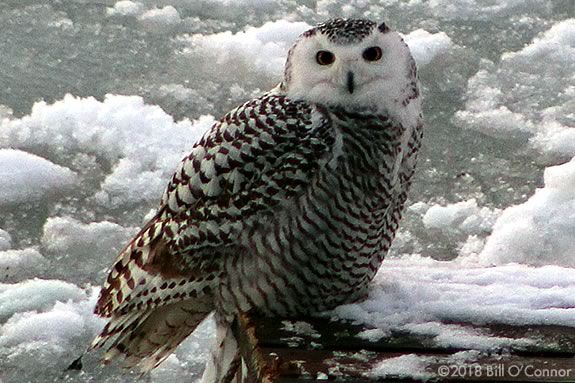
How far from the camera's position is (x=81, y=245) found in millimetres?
4848

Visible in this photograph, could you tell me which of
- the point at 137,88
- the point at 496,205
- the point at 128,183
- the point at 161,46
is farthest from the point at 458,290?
the point at 161,46

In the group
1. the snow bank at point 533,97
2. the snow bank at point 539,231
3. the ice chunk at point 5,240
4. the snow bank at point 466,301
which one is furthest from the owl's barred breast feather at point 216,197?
the snow bank at point 533,97

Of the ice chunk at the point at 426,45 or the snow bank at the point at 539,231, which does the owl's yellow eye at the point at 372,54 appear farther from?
the ice chunk at the point at 426,45

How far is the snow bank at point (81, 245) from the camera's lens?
4715 mm

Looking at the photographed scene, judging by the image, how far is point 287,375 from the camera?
285cm

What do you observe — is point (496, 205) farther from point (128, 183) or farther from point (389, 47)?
point (389, 47)

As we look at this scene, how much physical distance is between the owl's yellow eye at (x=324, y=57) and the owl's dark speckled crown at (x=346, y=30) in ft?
0.13

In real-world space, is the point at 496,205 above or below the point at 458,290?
above

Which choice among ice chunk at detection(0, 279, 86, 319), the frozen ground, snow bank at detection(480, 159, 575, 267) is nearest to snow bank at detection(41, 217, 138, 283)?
the frozen ground

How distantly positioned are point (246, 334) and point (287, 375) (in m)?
0.43

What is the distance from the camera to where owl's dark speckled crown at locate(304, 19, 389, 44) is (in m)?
3.34

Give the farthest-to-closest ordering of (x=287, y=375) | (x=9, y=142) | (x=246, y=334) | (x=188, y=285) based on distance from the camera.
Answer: (x=9, y=142) → (x=188, y=285) → (x=246, y=334) → (x=287, y=375)

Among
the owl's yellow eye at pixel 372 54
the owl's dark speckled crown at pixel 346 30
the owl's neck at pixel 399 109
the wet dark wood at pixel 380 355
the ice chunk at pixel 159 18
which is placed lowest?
the wet dark wood at pixel 380 355

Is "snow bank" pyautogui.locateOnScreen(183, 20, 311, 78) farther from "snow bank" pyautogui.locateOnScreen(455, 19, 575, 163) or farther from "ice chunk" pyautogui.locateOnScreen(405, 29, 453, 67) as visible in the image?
"snow bank" pyautogui.locateOnScreen(455, 19, 575, 163)
